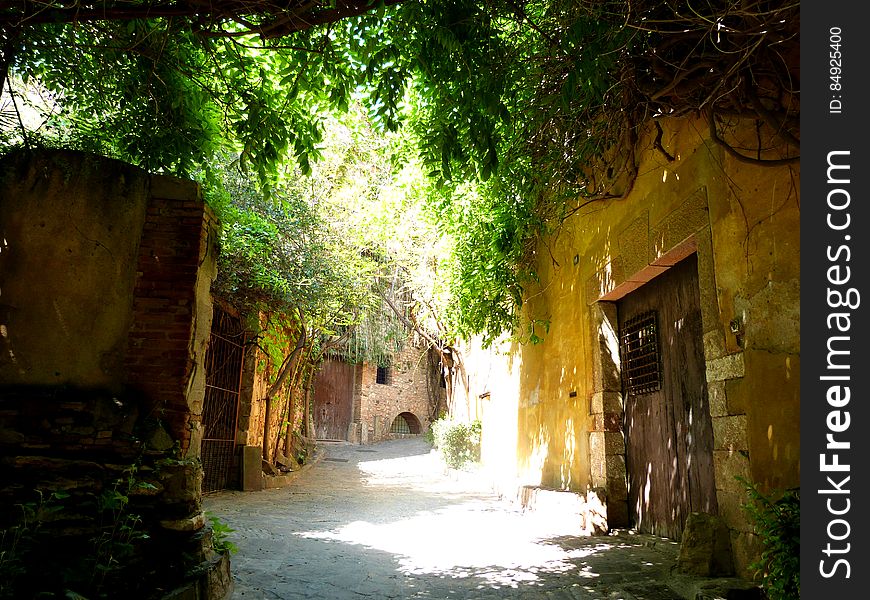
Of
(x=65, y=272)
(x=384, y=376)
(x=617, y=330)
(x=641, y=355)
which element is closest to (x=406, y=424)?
(x=384, y=376)

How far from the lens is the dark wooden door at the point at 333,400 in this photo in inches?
837

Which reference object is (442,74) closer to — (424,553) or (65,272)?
(65,272)

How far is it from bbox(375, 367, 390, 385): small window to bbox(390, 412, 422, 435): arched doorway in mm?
1711

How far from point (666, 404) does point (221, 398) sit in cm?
696

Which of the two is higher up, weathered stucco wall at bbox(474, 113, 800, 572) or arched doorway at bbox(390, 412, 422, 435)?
weathered stucco wall at bbox(474, 113, 800, 572)

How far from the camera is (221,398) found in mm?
9062

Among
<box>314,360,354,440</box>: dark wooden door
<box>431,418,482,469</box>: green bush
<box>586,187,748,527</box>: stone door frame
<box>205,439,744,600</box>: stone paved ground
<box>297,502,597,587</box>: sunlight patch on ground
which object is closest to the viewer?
<box>586,187,748,527</box>: stone door frame

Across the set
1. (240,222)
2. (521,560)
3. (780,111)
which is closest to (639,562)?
(521,560)

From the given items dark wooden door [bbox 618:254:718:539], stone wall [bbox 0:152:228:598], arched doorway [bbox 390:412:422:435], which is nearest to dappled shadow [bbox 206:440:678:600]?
dark wooden door [bbox 618:254:718:539]

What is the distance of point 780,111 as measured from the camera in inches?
134

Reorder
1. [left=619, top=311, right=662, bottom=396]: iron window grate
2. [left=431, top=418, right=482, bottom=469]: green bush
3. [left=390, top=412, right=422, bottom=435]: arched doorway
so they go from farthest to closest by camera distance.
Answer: [left=390, top=412, right=422, bottom=435]: arched doorway, [left=431, top=418, right=482, bottom=469]: green bush, [left=619, top=311, right=662, bottom=396]: iron window grate

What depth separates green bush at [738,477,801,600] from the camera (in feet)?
8.39

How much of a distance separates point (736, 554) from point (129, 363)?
4.02m

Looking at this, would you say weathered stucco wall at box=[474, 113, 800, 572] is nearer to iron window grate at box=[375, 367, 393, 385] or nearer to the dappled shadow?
the dappled shadow
